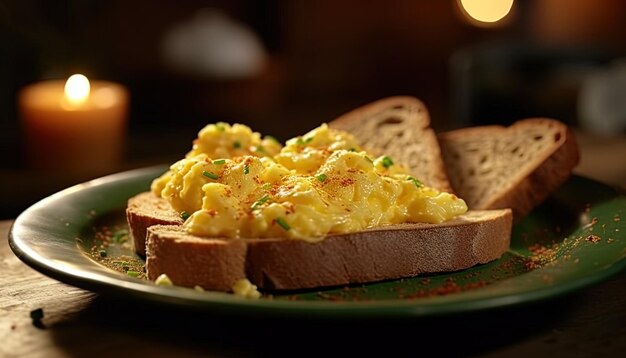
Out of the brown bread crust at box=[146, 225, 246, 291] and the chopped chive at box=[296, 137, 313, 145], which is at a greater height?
the chopped chive at box=[296, 137, 313, 145]


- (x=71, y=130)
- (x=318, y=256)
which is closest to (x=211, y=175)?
(x=318, y=256)

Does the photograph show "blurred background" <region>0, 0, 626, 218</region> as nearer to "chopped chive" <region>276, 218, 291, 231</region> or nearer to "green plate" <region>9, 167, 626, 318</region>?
"green plate" <region>9, 167, 626, 318</region>

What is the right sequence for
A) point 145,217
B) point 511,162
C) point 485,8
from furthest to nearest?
point 485,8
point 511,162
point 145,217

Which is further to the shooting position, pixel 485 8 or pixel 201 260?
pixel 485 8

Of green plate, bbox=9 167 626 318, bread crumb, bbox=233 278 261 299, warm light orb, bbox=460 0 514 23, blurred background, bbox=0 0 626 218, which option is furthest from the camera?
warm light orb, bbox=460 0 514 23

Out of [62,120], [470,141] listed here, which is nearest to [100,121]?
[62,120]

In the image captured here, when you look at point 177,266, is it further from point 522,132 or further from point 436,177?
point 522,132

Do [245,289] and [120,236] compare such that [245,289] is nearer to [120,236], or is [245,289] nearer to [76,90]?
[120,236]

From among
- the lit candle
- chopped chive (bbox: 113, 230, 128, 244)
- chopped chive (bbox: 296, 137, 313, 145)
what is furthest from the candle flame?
chopped chive (bbox: 296, 137, 313, 145)
